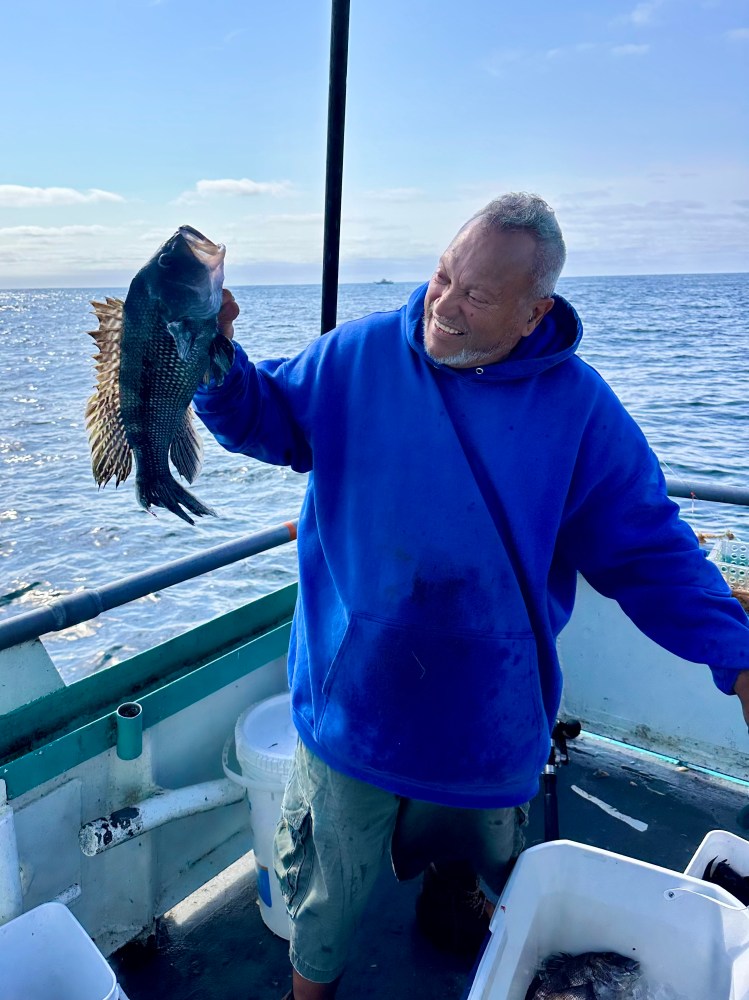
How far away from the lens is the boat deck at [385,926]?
2.61 m

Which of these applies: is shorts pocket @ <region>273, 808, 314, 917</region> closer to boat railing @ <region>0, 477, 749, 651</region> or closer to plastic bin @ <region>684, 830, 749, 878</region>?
boat railing @ <region>0, 477, 749, 651</region>

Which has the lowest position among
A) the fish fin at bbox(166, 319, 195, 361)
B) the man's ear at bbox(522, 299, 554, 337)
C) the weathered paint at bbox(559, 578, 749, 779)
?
the weathered paint at bbox(559, 578, 749, 779)

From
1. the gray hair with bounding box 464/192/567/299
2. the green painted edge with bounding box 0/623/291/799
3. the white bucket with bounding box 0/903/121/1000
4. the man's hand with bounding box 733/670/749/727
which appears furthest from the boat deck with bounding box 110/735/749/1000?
the gray hair with bounding box 464/192/567/299

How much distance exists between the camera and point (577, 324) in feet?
6.95

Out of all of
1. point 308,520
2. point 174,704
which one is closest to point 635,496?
point 308,520

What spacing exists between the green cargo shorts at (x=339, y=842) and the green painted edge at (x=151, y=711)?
610 millimetres

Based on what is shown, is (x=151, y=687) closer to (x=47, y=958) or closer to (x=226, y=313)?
(x=47, y=958)

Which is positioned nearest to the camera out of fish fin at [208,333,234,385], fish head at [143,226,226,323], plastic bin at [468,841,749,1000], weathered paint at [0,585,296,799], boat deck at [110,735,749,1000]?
fish head at [143,226,226,323]

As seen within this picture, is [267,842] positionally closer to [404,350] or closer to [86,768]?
[86,768]

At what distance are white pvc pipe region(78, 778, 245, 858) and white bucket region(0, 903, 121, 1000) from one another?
0.41 metres

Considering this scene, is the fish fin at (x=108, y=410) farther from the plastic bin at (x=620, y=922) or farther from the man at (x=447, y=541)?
the plastic bin at (x=620, y=922)

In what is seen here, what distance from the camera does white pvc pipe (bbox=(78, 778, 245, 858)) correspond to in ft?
7.97

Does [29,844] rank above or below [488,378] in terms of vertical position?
below

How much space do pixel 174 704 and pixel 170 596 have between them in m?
7.88
